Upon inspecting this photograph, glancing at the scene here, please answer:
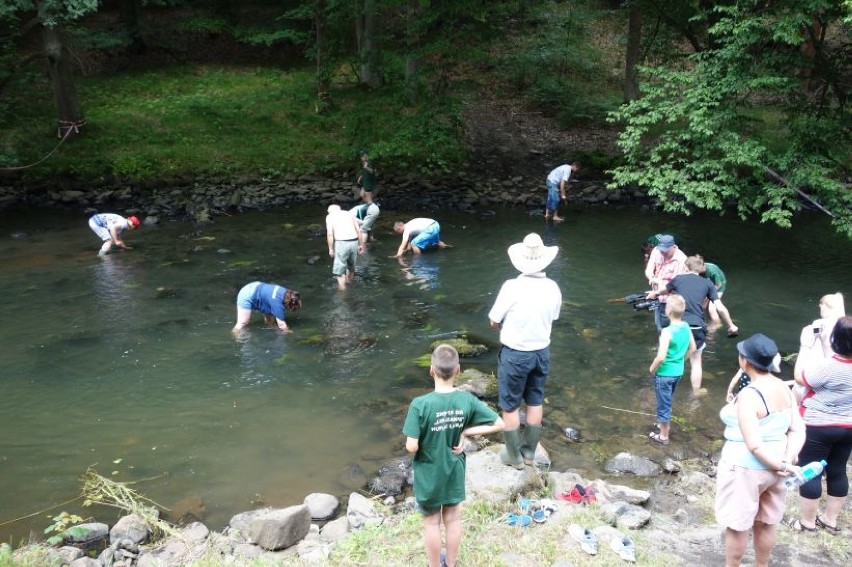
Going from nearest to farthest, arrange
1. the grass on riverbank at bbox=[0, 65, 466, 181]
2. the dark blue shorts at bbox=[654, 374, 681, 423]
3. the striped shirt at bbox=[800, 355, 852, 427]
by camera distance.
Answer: the striped shirt at bbox=[800, 355, 852, 427], the dark blue shorts at bbox=[654, 374, 681, 423], the grass on riverbank at bbox=[0, 65, 466, 181]

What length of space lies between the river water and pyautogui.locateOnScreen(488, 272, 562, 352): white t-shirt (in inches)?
79.8

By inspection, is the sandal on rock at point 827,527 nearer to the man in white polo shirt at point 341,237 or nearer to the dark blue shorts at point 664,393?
the dark blue shorts at point 664,393

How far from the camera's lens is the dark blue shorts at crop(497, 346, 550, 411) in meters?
5.92

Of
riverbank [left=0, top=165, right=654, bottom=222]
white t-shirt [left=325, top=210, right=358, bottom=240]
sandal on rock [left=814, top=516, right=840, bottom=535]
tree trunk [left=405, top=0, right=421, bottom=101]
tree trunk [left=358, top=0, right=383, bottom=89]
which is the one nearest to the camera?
sandal on rock [left=814, top=516, right=840, bottom=535]

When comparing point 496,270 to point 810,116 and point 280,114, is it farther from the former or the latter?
point 280,114

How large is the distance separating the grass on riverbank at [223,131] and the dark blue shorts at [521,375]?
14.8 meters

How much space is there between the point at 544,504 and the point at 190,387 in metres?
5.48

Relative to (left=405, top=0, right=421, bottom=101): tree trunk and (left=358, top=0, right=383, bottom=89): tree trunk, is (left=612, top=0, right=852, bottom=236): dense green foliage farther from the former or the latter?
(left=358, top=0, right=383, bottom=89): tree trunk

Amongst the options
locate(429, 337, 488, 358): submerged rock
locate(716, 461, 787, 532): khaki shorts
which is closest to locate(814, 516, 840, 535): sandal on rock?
locate(716, 461, 787, 532): khaki shorts

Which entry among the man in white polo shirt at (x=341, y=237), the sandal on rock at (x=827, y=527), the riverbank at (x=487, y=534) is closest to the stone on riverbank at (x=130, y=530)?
the riverbank at (x=487, y=534)

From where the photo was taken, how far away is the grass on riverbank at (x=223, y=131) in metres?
20.3

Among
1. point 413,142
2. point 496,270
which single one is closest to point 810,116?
point 496,270

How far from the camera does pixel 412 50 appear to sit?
2131 cm

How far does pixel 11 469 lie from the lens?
7.30 metres
